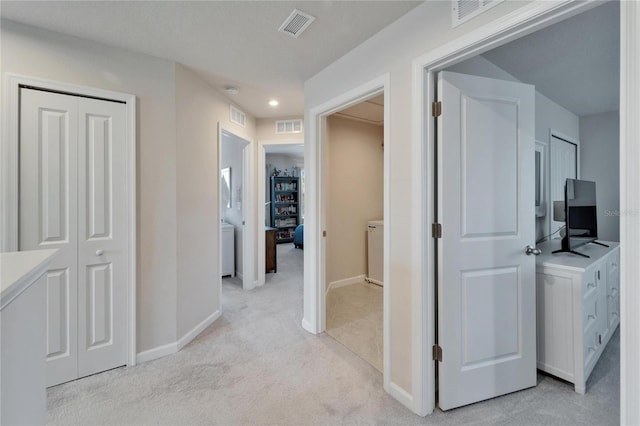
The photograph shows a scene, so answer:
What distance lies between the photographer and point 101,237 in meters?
2.13

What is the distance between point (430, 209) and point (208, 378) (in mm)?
1917

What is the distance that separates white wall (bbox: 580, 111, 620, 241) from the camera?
366 cm

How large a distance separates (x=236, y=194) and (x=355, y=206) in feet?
6.48

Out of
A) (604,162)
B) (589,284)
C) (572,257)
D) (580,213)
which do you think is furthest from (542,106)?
(589,284)

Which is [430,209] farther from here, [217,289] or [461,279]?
[217,289]

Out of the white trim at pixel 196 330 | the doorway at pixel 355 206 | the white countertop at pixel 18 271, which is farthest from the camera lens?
the doorway at pixel 355 206

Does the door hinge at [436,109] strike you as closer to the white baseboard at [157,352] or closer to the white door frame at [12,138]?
the white door frame at [12,138]

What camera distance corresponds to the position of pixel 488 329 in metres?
1.80

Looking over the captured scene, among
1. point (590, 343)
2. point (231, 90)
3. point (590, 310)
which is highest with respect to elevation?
point (231, 90)

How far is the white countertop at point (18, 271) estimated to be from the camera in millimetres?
781

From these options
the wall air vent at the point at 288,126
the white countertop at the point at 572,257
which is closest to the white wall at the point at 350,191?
the wall air vent at the point at 288,126

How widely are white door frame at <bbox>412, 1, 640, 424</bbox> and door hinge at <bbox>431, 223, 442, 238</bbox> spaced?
0.06 m

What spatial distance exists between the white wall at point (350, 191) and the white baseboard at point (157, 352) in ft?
6.94
